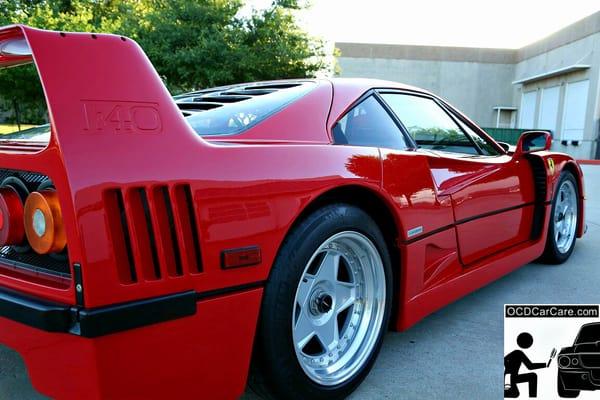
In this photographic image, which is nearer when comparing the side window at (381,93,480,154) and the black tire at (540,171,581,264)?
the side window at (381,93,480,154)

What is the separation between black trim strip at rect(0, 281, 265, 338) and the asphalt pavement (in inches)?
31.8

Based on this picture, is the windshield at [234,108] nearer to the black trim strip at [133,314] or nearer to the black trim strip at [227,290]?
the black trim strip at [227,290]

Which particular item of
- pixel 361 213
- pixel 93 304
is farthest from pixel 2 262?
pixel 361 213

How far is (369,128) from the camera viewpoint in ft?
7.94

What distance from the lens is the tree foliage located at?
14.4 m

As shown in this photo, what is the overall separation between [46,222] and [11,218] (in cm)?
22

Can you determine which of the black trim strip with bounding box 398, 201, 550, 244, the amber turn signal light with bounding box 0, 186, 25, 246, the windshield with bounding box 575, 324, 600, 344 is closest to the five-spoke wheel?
the black trim strip with bounding box 398, 201, 550, 244

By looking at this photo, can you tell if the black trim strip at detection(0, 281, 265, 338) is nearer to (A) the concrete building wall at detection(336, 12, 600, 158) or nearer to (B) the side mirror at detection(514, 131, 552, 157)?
(B) the side mirror at detection(514, 131, 552, 157)

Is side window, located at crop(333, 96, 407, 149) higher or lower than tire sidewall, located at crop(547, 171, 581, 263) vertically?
higher

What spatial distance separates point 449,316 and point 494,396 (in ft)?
2.97

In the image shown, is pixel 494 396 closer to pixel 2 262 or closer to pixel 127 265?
pixel 127 265

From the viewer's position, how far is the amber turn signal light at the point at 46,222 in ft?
4.93

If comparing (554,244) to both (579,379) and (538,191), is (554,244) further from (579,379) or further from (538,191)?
(579,379)

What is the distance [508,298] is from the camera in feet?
11.4
